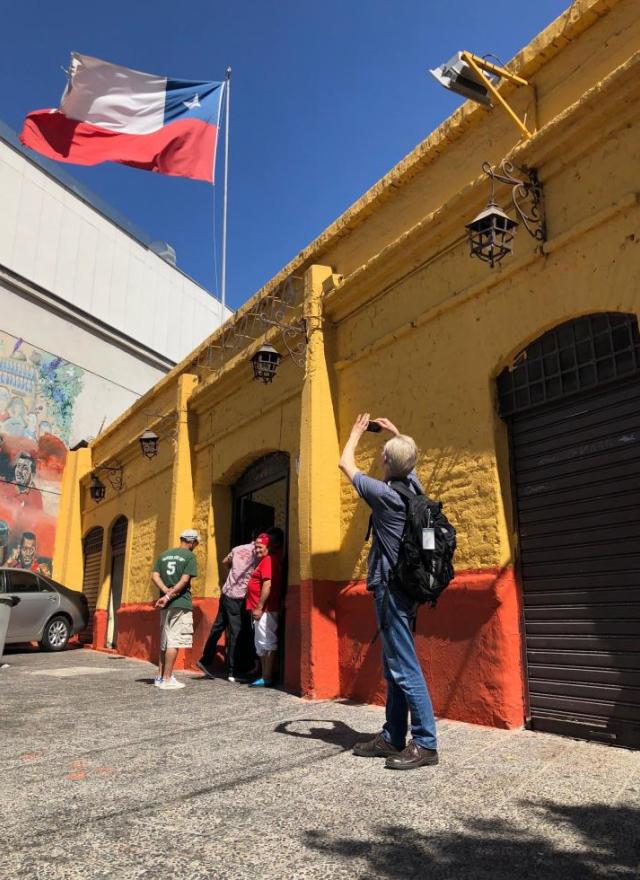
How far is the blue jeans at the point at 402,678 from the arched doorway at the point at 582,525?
140cm

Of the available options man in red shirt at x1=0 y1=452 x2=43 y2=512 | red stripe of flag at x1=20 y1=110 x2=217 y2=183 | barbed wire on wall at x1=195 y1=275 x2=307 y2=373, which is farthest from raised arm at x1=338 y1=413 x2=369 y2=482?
man in red shirt at x1=0 y1=452 x2=43 y2=512

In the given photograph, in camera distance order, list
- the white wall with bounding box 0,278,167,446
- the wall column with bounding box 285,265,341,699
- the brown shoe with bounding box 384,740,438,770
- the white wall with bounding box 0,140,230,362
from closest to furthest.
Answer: the brown shoe with bounding box 384,740,438,770 < the wall column with bounding box 285,265,341,699 < the white wall with bounding box 0,278,167,446 < the white wall with bounding box 0,140,230,362

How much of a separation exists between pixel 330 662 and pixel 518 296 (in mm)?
3840

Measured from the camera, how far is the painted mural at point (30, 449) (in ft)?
58.9

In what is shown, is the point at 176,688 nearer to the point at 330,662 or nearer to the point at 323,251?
the point at 330,662

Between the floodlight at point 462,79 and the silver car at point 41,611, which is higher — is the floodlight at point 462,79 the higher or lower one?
the higher one

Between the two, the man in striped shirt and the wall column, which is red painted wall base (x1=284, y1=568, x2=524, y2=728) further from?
the man in striped shirt

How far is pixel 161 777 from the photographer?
3.50 meters

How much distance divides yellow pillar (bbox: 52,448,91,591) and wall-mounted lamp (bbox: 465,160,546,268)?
535 inches

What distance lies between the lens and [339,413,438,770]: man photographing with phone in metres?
3.58

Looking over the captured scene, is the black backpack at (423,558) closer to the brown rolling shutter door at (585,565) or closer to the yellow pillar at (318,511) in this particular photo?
the brown rolling shutter door at (585,565)

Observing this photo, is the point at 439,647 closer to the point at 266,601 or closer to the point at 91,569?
the point at 266,601

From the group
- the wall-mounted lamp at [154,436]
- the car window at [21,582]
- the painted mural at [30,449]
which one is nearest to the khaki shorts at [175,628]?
the wall-mounted lamp at [154,436]

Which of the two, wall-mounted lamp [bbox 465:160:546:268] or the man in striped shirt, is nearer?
wall-mounted lamp [bbox 465:160:546:268]
